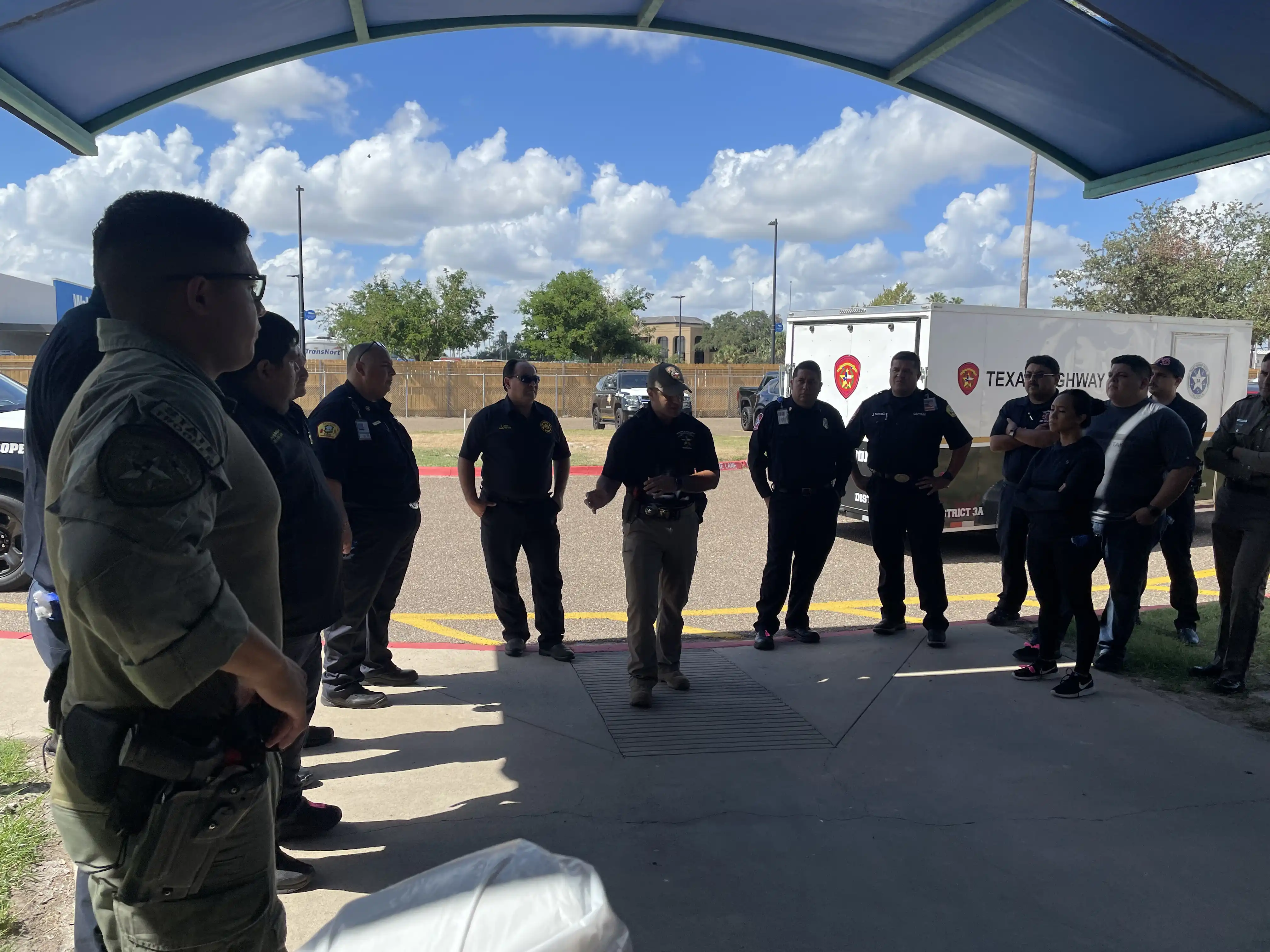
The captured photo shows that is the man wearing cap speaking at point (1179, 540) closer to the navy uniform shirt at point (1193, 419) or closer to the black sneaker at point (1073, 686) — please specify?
the navy uniform shirt at point (1193, 419)

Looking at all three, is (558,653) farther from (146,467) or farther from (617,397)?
(617,397)

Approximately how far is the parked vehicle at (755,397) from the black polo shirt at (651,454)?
17114 mm

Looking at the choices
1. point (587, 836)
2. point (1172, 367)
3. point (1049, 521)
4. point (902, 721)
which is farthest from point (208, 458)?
point (1172, 367)

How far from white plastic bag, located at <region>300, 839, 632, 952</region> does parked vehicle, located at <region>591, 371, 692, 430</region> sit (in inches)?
918

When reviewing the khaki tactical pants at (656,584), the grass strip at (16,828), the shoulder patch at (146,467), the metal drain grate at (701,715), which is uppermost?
the shoulder patch at (146,467)

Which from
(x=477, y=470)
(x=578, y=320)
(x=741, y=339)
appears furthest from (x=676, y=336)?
(x=477, y=470)

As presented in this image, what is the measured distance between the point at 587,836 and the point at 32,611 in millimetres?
2160

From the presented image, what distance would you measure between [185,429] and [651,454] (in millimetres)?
3645

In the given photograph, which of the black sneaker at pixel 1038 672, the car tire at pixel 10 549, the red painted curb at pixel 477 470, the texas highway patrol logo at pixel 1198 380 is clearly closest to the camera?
the black sneaker at pixel 1038 672

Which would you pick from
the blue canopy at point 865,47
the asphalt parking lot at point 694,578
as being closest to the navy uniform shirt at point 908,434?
the asphalt parking lot at point 694,578

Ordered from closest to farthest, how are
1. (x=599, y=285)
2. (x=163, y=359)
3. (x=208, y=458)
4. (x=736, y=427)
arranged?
1. (x=208, y=458)
2. (x=163, y=359)
3. (x=736, y=427)
4. (x=599, y=285)

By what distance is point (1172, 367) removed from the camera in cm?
633

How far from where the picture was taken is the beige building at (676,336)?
77.9 m

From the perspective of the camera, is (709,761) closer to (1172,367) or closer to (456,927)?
(456,927)
